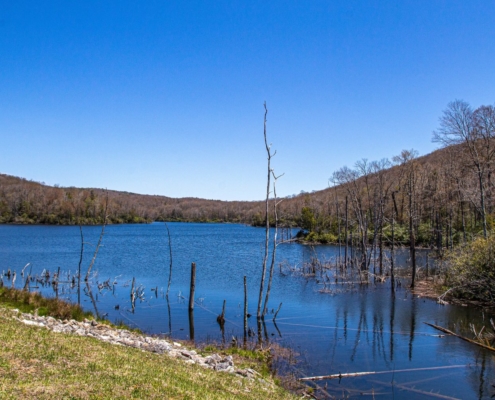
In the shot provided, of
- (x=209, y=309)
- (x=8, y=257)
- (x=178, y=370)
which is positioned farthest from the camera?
(x=8, y=257)

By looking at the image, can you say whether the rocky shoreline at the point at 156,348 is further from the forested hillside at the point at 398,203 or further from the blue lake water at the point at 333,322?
the forested hillside at the point at 398,203

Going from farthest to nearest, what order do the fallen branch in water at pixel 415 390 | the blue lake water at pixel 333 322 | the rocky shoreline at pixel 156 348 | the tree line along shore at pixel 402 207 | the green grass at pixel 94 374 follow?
the tree line along shore at pixel 402 207 → the blue lake water at pixel 333 322 → the fallen branch in water at pixel 415 390 → the rocky shoreline at pixel 156 348 → the green grass at pixel 94 374

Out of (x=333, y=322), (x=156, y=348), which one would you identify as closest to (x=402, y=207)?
(x=333, y=322)

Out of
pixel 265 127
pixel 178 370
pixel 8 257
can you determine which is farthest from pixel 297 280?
pixel 8 257

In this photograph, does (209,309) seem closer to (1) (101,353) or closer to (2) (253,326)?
(2) (253,326)

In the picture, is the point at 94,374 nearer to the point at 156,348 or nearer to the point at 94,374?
the point at 94,374

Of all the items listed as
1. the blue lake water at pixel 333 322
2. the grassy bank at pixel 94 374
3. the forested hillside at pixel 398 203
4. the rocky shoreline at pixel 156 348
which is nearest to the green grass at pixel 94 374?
the grassy bank at pixel 94 374

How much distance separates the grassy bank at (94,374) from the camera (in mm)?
7430

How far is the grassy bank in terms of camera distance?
7.43 m

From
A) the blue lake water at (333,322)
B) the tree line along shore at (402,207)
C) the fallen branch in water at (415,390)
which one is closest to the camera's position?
the fallen branch in water at (415,390)

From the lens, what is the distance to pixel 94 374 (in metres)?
8.53

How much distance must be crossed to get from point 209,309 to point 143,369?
54.6ft

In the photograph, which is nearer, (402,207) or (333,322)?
(333,322)

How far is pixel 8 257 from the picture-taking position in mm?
47844
